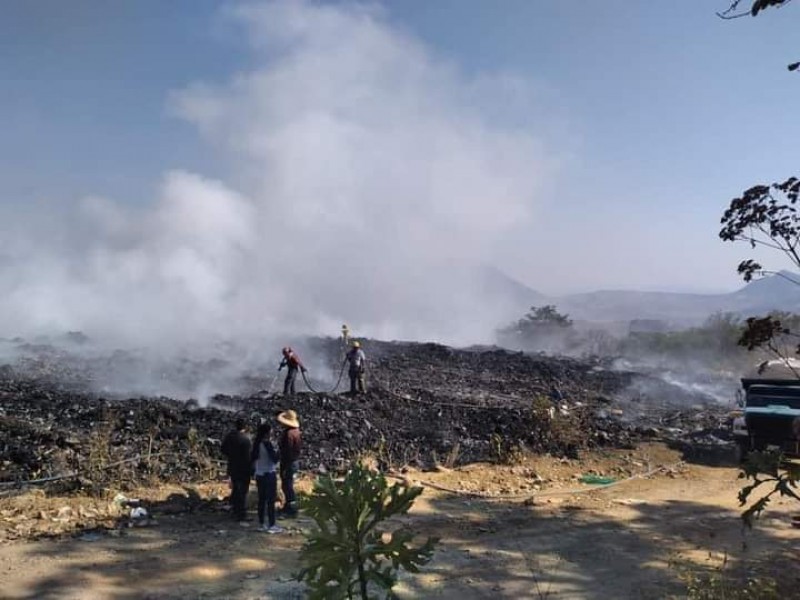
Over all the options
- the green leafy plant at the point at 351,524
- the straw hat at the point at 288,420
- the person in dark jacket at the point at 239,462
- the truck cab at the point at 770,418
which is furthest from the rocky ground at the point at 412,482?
the green leafy plant at the point at 351,524

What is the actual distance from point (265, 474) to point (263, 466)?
0.10 m

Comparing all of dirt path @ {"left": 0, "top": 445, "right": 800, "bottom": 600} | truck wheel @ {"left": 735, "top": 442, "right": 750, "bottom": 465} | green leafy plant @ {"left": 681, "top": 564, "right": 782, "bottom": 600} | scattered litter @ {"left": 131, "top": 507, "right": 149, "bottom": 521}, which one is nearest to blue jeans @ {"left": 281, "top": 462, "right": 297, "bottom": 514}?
dirt path @ {"left": 0, "top": 445, "right": 800, "bottom": 600}

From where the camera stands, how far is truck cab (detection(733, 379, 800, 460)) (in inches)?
435

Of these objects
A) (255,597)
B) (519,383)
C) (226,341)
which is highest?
(226,341)

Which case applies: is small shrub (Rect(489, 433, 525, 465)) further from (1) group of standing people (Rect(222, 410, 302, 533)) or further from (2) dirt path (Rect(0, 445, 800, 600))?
(1) group of standing people (Rect(222, 410, 302, 533))

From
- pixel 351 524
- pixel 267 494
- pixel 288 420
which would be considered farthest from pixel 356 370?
pixel 351 524

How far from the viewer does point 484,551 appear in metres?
7.02

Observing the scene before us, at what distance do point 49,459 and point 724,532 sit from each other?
990 centimetres

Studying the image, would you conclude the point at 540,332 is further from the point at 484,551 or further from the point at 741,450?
the point at 484,551

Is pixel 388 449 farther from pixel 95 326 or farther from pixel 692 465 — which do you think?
pixel 95 326

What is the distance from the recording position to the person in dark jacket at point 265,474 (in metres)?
7.41

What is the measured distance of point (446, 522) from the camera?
8000 millimetres

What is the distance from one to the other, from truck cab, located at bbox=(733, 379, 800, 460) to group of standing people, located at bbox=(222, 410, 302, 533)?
8434 millimetres

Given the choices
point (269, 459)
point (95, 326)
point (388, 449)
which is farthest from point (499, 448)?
point (95, 326)
